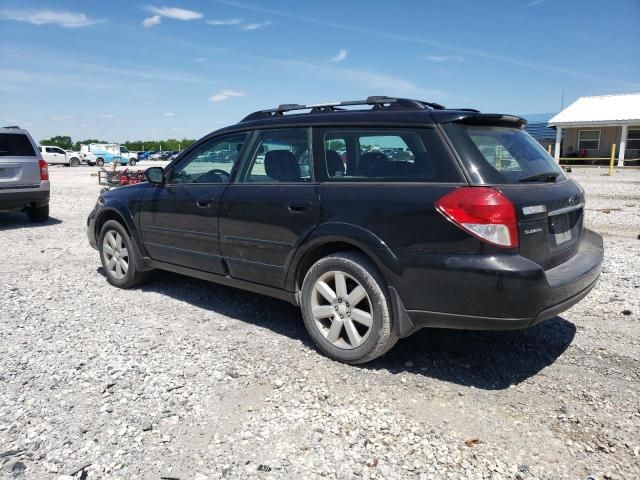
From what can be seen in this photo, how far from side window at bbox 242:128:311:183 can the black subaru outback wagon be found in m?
0.01

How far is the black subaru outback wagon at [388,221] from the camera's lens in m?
3.02

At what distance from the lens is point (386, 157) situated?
3.57 meters

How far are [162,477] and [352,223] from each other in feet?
6.19

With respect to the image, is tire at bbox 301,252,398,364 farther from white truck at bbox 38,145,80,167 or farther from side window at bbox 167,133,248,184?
white truck at bbox 38,145,80,167

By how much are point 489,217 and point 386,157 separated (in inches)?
36.1

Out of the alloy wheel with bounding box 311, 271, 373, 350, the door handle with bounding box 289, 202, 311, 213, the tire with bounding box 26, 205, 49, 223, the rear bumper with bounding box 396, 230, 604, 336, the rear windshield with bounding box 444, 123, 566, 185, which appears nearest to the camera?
the rear bumper with bounding box 396, 230, 604, 336

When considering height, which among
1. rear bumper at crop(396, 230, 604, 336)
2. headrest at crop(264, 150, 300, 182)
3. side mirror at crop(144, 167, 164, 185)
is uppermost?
headrest at crop(264, 150, 300, 182)

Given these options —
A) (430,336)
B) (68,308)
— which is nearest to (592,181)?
(430,336)

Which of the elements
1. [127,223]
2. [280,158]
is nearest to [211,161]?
[280,158]

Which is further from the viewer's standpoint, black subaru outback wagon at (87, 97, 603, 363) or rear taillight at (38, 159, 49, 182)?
rear taillight at (38, 159, 49, 182)

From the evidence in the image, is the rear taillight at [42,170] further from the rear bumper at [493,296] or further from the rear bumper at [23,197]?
the rear bumper at [493,296]

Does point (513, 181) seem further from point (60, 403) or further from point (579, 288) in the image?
point (60, 403)

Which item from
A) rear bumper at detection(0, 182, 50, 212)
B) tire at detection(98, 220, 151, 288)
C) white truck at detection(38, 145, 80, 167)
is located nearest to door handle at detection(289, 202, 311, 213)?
tire at detection(98, 220, 151, 288)

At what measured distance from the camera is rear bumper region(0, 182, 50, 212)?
952 cm
